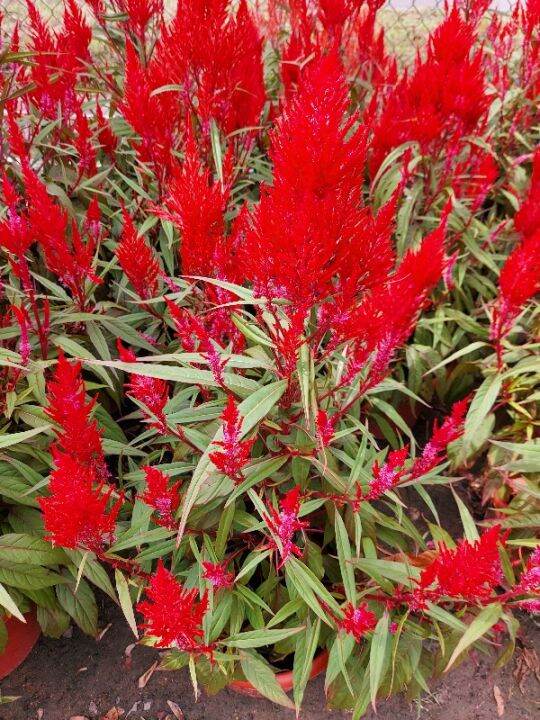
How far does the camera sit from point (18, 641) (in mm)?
1811

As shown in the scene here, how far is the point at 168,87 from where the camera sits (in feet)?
5.14

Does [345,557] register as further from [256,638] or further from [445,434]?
[445,434]

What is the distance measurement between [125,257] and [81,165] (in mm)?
659

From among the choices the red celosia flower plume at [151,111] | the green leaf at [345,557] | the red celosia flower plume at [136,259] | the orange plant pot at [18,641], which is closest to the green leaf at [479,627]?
the green leaf at [345,557]

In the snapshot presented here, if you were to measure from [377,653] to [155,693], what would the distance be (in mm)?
921

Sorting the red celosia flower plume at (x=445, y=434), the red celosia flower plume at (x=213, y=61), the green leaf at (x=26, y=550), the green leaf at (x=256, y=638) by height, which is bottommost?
the green leaf at (x=256, y=638)

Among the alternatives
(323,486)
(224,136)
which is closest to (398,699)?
(323,486)

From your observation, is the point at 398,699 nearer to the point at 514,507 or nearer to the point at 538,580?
the point at 514,507

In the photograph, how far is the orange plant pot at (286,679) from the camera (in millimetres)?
1675

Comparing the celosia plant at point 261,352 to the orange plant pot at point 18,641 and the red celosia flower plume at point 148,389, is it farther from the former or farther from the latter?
the orange plant pot at point 18,641

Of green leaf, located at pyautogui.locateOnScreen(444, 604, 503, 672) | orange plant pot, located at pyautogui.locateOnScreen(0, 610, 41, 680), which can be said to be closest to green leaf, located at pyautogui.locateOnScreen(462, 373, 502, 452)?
green leaf, located at pyautogui.locateOnScreen(444, 604, 503, 672)

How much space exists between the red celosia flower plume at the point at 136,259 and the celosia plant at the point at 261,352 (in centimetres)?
1

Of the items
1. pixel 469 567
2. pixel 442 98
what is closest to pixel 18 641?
pixel 469 567

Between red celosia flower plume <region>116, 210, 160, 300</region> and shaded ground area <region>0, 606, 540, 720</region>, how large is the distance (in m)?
1.30
